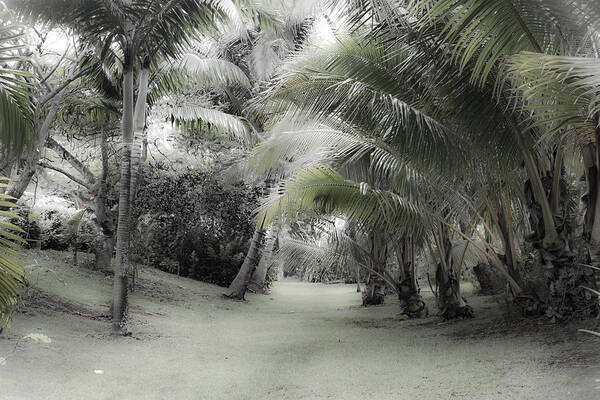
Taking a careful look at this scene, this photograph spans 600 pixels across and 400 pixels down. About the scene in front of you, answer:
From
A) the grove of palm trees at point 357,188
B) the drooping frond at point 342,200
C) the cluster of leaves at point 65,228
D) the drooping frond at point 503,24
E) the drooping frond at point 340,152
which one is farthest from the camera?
the cluster of leaves at point 65,228

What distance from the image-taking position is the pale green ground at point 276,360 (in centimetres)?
418

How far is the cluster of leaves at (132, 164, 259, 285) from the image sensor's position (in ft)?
39.7

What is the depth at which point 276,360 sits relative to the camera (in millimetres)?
6023

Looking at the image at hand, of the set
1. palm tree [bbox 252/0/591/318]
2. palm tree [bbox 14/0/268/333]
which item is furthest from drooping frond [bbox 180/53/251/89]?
palm tree [bbox 252/0/591/318]

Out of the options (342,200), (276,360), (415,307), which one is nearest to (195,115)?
(342,200)

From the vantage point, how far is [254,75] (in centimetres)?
1482

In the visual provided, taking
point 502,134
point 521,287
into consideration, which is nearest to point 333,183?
point 502,134

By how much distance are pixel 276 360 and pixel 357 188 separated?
8.36ft

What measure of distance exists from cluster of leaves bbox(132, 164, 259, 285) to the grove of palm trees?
3.62ft

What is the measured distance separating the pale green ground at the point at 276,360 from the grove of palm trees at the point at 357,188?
0.11 feet

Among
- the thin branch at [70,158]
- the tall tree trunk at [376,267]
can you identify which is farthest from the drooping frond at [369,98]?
the thin branch at [70,158]

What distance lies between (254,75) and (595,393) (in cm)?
1304

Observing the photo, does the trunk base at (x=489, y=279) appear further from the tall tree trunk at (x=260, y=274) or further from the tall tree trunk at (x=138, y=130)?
the tall tree trunk at (x=138, y=130)

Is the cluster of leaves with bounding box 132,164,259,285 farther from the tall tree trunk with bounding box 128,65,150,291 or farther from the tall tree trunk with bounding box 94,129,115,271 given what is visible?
the tall tree trunk with bounding box 128,65,150,291
